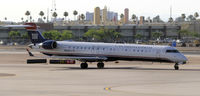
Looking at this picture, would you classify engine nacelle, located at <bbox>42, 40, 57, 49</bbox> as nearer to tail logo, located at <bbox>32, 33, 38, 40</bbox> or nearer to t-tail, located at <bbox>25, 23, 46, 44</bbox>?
t-tail, located at <bbox>25, 23, 46, 44</bbox>

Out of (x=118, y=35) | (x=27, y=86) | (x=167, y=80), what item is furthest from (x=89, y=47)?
(x=118, y=35)

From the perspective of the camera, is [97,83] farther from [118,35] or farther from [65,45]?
[118,35]

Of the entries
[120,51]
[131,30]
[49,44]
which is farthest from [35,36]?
[131,30]

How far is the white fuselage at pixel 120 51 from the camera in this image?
43.5 meters

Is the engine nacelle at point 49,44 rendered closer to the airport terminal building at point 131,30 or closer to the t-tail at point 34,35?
the t-tail at point 34,35

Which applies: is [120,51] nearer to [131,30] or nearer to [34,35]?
[34,35]

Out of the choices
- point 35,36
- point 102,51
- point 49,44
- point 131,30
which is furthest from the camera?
point 131,30

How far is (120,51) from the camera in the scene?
44812 mm

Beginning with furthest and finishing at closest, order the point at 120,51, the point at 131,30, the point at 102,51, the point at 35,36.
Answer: the point at 131,30 < the point at 35,36 < the point at 102,51 < the point at 120,51

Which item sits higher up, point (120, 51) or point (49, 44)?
point (49, 44)

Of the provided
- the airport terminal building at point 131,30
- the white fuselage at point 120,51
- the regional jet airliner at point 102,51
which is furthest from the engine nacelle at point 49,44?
the airport terminal building at point 131,30

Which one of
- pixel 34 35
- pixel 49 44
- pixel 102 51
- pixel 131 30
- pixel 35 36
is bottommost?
pixel 102 51

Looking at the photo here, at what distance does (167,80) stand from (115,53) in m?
13.1

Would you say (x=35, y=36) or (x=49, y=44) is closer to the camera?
(x=49, y=44)
